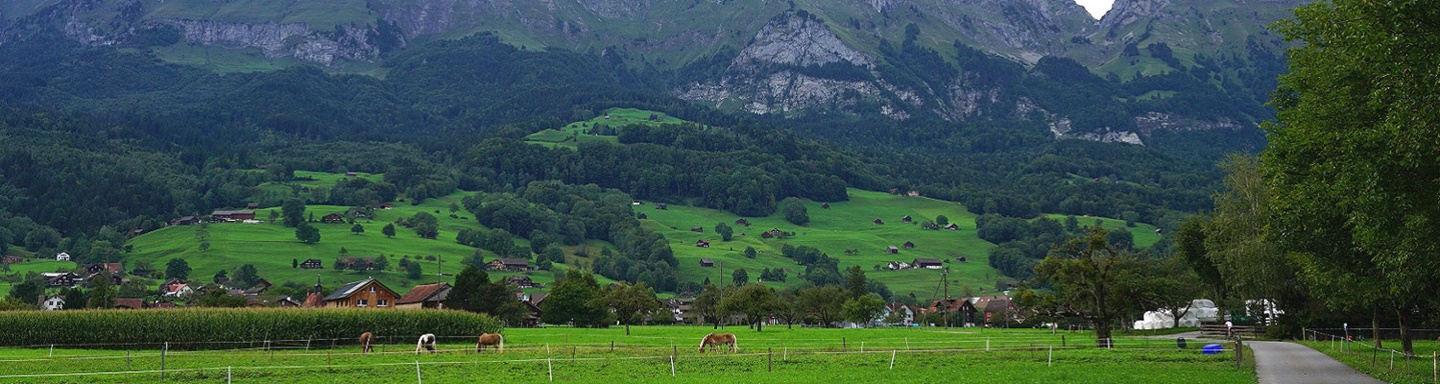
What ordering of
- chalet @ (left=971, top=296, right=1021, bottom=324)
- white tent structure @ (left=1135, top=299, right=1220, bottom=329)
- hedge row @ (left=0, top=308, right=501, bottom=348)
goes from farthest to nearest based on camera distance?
chalet @ (left=971, top=296, right=1021, bottom=324) → white tent structure @ (left=1135, top=299, right=1220, bottom=329) → hedge row @ (left=0, top=308, right=501, bottom=348)

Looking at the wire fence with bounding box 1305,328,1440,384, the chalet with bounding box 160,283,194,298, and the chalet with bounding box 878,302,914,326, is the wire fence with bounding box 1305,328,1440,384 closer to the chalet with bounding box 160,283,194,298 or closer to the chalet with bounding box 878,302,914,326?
the chalet with bounding box 878,302,914,326

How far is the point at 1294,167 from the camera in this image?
1458 inches

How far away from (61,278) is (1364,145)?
18592 cm

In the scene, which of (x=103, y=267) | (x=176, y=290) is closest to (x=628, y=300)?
(x=176, y=290)

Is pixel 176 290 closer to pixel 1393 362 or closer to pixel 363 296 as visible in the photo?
pixel 363 296

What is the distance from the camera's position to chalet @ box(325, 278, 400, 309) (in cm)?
12038

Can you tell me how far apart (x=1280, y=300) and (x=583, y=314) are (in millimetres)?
79405

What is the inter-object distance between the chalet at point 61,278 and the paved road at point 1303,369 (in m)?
173

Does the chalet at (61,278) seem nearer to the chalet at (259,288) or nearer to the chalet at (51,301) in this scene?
the chalet at (51,301)

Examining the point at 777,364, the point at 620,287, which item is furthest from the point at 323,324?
the point at 620,287

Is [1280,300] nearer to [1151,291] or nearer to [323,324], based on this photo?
[1151,291]

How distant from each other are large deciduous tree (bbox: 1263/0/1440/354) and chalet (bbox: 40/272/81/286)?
176 m

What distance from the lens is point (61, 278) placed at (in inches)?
6624

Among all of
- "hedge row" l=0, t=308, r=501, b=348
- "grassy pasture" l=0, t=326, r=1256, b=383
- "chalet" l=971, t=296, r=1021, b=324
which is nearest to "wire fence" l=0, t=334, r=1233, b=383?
"grassy pasture" l=0, t=326, r=1256, b=383
